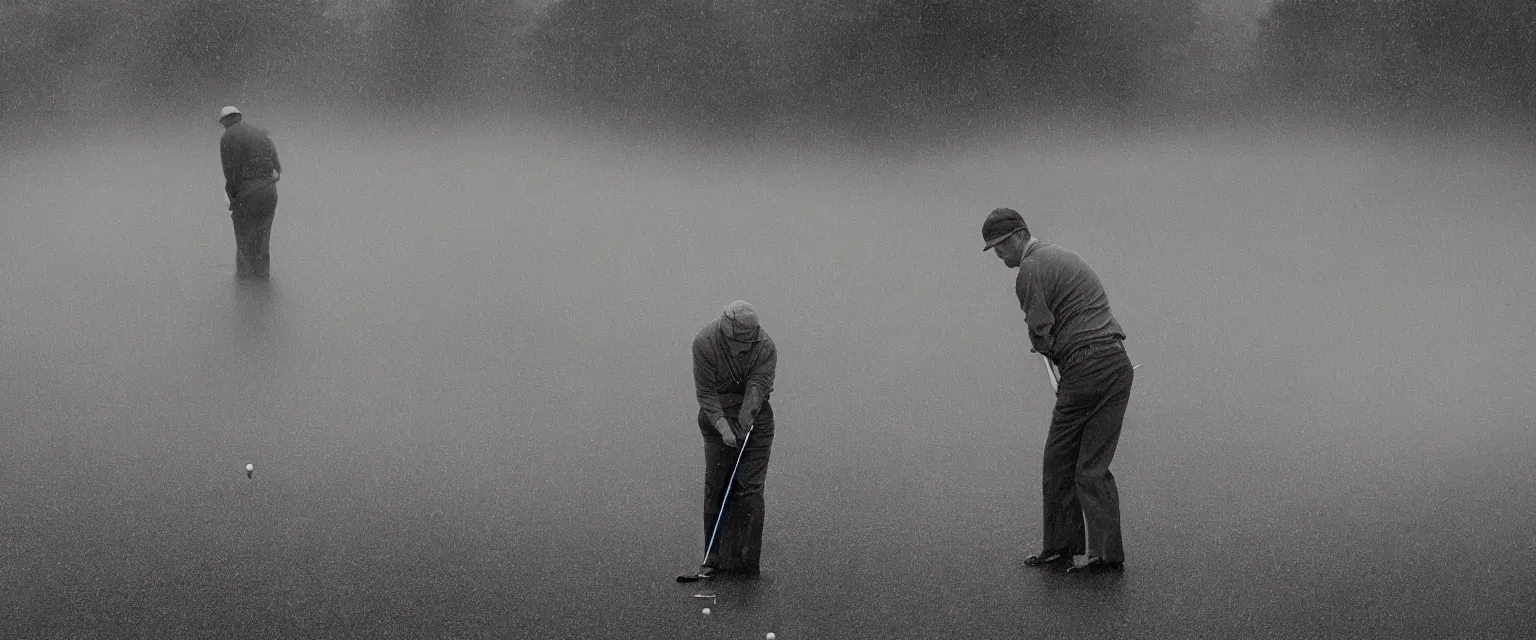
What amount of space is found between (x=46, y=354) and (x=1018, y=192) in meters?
10.1

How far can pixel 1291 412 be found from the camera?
10562mm

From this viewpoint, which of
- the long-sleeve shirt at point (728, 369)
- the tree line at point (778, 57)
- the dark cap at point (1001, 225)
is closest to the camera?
the dark cap at point (1001, 225)

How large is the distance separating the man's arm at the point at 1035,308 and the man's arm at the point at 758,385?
4.28ft

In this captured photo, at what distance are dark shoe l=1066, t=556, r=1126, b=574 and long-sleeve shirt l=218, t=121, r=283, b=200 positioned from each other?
8510 millimetres

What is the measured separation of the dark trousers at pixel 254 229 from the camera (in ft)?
43.3

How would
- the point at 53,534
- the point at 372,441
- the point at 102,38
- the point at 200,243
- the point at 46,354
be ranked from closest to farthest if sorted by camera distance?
the point at 53,534
the point at 372,441
the point at 46,354
the point at 200,243
the point at 102,38

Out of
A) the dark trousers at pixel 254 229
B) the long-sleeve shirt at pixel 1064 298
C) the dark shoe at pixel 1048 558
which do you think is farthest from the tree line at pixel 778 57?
the dark shoe at pixel 1048 558

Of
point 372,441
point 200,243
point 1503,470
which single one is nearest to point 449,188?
point 200,243

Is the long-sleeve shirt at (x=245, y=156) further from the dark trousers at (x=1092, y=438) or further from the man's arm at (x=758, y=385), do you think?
the dark trousers at (x=1092, y=438)

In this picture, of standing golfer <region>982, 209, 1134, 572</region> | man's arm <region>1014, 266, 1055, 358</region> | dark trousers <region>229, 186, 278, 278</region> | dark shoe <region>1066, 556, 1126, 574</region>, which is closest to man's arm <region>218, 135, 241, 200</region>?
dark trousers <region>229, 186, 278, 278</region>

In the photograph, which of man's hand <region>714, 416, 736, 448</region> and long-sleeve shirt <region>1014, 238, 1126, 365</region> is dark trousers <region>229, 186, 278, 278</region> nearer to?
man's hand <region>714, 416, 736, 448</region>

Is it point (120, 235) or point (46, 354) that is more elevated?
point (120, 235)

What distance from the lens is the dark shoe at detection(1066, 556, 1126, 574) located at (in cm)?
761

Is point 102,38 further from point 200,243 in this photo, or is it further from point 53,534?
point 53,534
